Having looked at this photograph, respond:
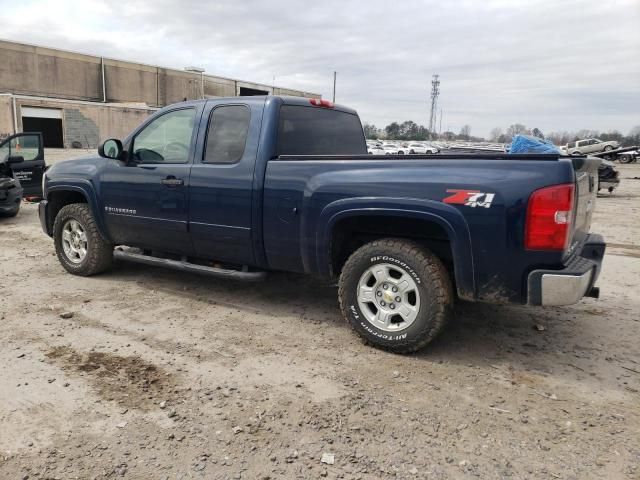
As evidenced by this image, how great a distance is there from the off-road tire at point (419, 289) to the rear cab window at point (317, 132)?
1.30 metres

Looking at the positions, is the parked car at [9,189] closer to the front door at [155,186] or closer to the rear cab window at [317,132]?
the front door at [155,186]

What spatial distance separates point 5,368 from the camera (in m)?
3.63

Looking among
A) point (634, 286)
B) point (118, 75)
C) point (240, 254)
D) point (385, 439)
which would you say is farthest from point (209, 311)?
point (118, 75)

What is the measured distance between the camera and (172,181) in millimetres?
4945

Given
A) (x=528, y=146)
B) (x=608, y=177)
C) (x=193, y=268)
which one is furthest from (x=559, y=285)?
(x=608, y=177)

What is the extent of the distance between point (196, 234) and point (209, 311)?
73cm

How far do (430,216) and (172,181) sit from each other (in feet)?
8.37

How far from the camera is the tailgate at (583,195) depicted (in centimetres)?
358

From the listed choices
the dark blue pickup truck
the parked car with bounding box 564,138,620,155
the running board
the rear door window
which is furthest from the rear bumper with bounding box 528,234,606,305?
the parked car with bounding box 564,138,620,155

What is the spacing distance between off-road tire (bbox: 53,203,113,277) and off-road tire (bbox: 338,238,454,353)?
3135mm

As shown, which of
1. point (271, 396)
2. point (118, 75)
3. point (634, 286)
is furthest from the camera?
point (118, 75)

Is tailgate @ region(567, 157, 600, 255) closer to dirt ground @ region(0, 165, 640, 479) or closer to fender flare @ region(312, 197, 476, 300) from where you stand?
fender flare @ region(312, 197, 476, 300)

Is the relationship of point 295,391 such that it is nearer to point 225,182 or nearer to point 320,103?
point 225,182

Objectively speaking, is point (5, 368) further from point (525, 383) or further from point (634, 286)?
point (634, 286)
